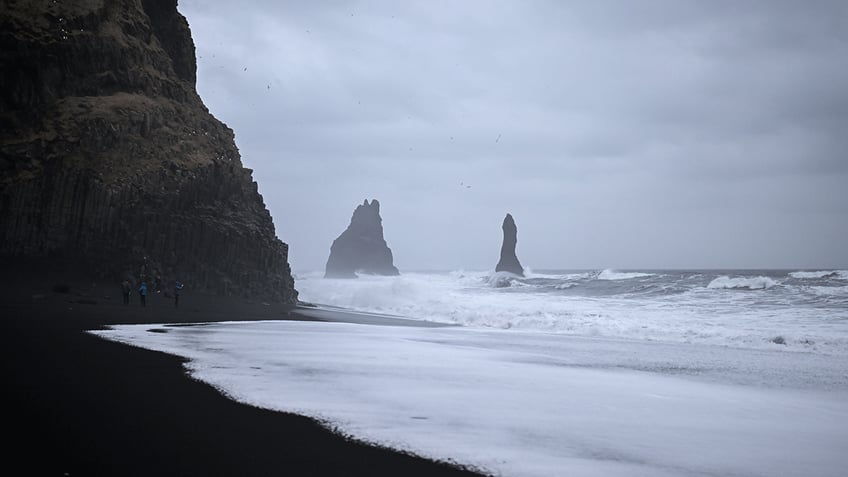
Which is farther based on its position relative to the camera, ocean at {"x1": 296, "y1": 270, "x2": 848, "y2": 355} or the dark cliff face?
the dark cliff face

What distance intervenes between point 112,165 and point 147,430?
29143mm

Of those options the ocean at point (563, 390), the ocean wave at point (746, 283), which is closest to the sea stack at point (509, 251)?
the ocean wave at point (746, 283)

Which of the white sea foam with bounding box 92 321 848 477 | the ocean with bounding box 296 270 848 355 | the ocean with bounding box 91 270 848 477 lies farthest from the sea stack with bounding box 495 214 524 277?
the white sea foam with bounding box 92 321 848 477

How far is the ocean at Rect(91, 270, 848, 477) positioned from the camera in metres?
6.02

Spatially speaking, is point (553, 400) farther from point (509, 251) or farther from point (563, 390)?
point (509, 251)

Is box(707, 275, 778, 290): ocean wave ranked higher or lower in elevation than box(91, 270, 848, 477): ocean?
higher

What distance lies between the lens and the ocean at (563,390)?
6.02m

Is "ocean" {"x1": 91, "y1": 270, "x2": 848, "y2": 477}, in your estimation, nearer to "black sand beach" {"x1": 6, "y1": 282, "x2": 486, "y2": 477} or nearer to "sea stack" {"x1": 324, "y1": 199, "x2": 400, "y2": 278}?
"black sand beach" {"x1": 6, "y1": 282, "x2": 486, "y2": 477}

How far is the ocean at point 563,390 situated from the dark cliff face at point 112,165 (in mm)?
12975

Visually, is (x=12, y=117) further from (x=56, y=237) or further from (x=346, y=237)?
(x=346, y=237)

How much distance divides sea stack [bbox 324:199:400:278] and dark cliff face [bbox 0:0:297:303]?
105766 millimetres

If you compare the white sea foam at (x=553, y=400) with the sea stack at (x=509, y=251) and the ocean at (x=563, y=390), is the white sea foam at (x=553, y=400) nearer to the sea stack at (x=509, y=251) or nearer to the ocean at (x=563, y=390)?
the ocean at (x=563, y=390)

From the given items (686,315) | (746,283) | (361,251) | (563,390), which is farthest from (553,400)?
(361,251)

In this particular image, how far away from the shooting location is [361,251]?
147000 millimetres
